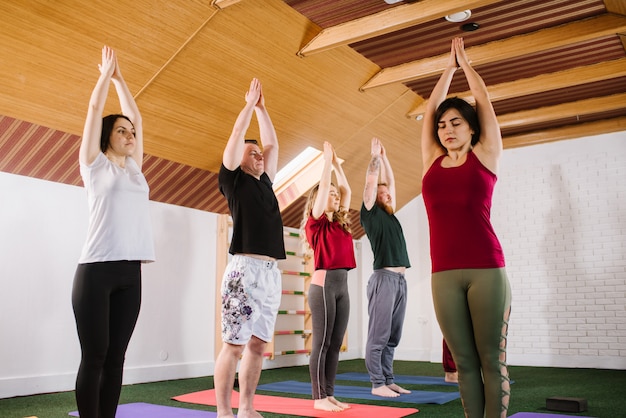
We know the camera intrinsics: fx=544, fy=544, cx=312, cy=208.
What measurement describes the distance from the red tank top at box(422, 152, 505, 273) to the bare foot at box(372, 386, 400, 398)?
7.27ft

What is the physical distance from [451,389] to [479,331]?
279 centimetres

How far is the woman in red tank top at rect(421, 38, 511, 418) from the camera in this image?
1.79 meters

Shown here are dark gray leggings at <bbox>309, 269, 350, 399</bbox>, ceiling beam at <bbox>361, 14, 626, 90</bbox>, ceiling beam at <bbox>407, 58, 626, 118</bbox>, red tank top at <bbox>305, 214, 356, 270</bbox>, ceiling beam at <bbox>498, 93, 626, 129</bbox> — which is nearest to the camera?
dark gray leggings at <bbox>309, 269, 350, 399</bbox>

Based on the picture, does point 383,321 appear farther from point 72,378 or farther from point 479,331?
point 72,378

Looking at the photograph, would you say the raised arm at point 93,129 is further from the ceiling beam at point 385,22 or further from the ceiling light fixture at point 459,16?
the ceiling light fixture at point 459,16

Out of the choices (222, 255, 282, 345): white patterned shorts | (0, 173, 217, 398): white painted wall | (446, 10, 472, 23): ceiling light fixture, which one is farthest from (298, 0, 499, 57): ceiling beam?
(222, 255, 282, 345): white patterned shorts

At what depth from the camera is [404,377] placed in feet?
17.1

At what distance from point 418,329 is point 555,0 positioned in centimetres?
452

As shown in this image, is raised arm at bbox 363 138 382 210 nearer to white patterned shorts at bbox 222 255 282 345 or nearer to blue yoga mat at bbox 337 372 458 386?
white patterned shorts at bbox 222 255 282 345

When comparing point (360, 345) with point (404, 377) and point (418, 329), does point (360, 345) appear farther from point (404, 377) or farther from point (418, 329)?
point (404, 377)

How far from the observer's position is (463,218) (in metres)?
1.89

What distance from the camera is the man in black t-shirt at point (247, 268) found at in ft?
8.25

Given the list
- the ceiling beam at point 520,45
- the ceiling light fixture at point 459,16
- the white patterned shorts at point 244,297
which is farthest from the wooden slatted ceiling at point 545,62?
the white patterned shorts at point 244,297

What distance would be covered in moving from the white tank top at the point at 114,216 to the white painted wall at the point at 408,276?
7.24 ft
